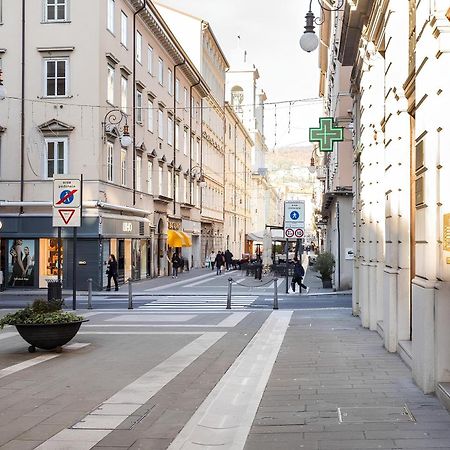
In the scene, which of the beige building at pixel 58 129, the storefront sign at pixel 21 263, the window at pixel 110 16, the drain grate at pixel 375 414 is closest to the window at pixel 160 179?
the beige building at pixel 58 129

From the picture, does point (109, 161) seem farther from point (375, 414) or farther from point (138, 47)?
point (375, 414)

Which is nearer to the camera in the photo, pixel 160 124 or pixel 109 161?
pixel 109 161

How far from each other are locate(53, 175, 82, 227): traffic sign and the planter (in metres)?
7.93

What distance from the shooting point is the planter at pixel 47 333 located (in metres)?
11.7

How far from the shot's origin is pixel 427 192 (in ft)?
25.9

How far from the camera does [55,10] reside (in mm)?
31938

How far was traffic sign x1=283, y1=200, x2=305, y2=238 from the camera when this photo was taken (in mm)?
27500

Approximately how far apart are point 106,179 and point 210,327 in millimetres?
17237

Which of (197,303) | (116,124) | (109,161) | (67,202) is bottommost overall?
(197,303)

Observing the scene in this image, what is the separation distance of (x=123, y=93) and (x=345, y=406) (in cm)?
3015

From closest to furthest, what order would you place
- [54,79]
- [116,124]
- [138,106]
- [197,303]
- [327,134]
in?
[197,303], [327,134], [54,79], [116,124], [138,106]

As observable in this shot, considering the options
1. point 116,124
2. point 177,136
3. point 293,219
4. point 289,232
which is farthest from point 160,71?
point 289,232

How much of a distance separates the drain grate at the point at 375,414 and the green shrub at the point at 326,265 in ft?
81.2

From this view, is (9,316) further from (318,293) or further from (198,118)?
(198,118)
